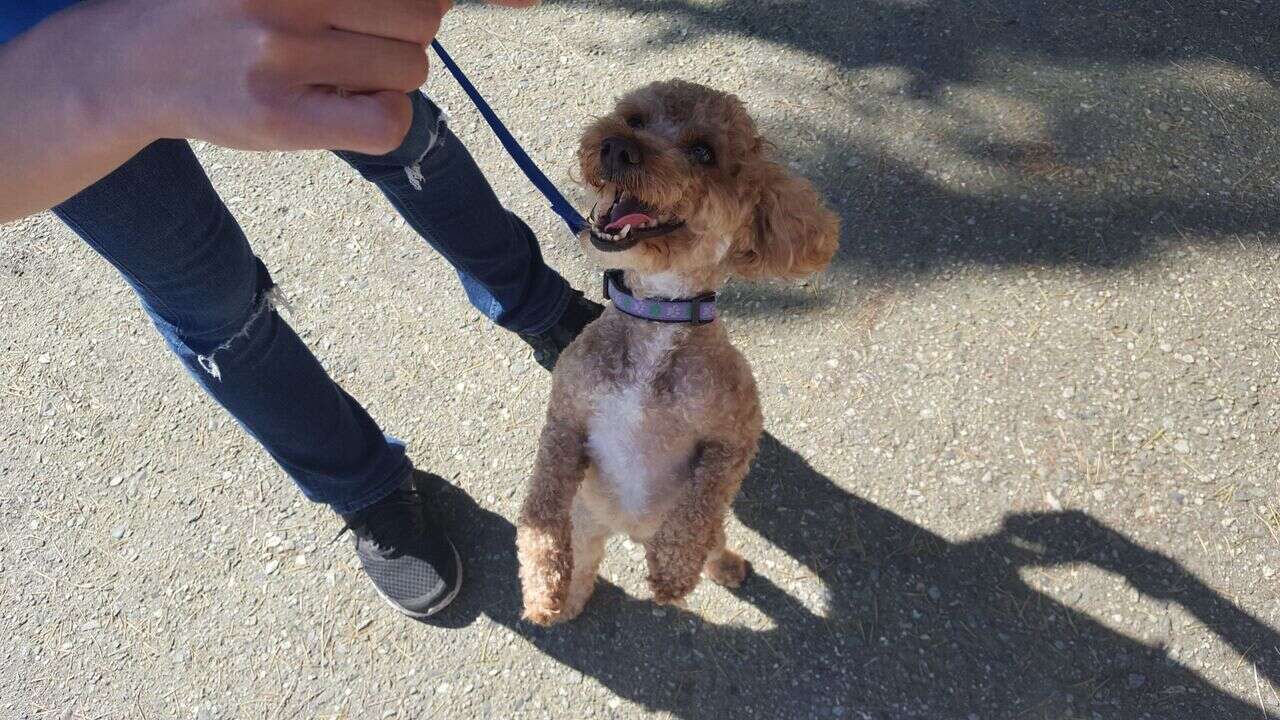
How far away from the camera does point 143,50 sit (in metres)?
0.87

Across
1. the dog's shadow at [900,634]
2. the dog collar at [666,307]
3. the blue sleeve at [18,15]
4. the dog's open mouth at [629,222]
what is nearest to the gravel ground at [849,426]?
the dog's shadow at [900,634]

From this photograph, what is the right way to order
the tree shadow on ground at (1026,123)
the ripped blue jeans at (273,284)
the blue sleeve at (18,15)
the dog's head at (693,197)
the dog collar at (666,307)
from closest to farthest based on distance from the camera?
the blue sleeve at (18,15), the ripped blue jeans at (273,284), the dog's head at (693,197), the dog collar at (666,307), the tree shadow on ground at (1026,123)

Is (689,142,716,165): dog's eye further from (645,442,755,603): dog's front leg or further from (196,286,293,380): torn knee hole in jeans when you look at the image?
(196,286,293,380): torn knee hole in jeans

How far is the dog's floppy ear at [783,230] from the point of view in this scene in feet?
5.80

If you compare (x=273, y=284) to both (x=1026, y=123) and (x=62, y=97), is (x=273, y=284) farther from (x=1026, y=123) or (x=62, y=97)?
(x=1026, y=123)

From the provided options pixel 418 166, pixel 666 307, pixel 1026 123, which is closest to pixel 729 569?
pixel 666 307

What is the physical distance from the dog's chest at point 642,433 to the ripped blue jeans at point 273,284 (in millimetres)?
764

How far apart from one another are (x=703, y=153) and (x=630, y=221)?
24 cm

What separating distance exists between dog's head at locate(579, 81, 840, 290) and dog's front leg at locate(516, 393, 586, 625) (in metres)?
0.47

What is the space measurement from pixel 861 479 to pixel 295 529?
6.25 ft

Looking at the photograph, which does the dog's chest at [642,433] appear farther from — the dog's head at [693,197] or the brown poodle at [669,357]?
the dog's head at [693,197]

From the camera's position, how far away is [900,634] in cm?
224

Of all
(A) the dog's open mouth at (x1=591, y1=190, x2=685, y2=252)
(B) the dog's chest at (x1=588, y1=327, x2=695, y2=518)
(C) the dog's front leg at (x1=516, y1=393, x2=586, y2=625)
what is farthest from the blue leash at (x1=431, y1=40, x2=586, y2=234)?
(C) the dog's front leg at (x1=516, y1=393, x2=586, y2=625)

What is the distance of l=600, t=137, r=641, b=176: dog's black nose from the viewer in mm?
1597
